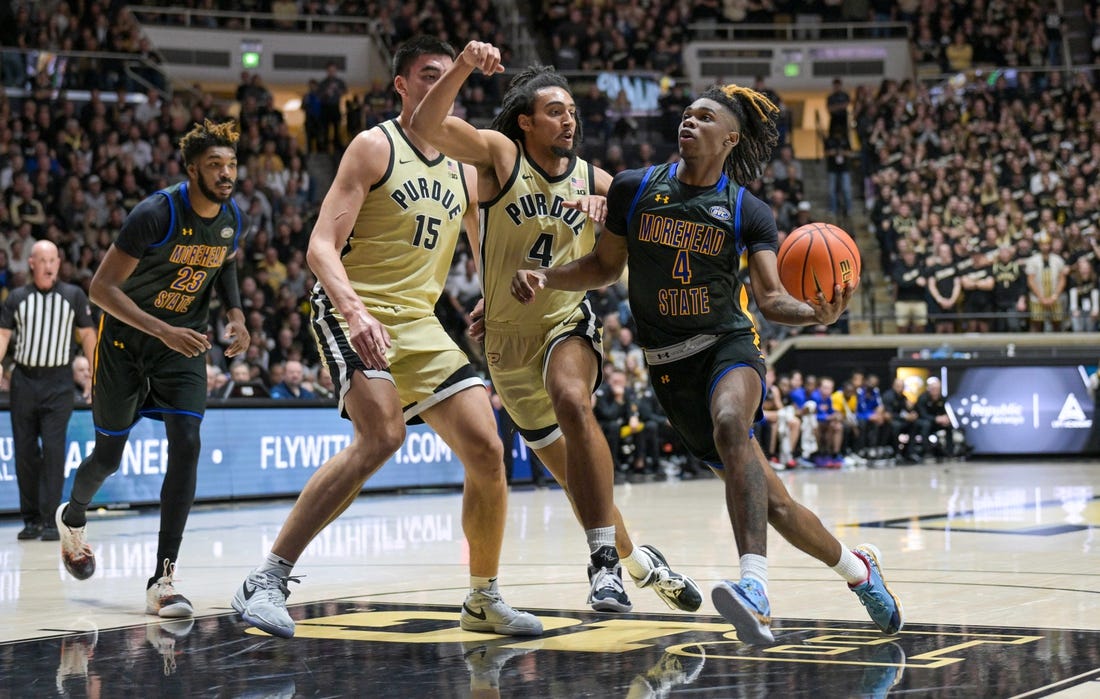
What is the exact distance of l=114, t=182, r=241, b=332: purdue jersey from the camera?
19.7ft

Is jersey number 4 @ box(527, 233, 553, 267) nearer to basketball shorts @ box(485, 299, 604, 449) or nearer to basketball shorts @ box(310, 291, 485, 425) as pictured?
basketball shorts @ box(485, 299, 604, 449)

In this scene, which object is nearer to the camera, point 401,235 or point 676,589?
point 676,589

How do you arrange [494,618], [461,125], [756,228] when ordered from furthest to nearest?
[461,125], [494,618], [756,228]

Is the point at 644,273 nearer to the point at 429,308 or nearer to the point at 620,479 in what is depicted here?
the point at 429,308

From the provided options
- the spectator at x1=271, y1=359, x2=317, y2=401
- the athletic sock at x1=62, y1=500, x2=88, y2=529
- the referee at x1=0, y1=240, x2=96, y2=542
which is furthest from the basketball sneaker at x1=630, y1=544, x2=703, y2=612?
the spectator at x1=271, y1=359, x2=317, y2=401

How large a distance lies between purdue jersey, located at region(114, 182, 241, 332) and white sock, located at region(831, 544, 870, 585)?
3.18 metres

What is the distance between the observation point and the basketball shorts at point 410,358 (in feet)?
16.3

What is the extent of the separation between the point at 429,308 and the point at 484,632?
1227 mm

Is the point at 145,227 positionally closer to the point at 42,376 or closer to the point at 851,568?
the point at 851,568

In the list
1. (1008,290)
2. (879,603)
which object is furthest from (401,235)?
(1008,290)

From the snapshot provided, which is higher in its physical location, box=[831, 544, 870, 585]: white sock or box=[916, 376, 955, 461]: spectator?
box=[916, 376, 955, 461]: spectator

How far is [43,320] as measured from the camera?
30.0 feet

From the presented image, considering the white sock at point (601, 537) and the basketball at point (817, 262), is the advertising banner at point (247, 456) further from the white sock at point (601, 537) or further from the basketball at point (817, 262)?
the basketball at point (817, 262)

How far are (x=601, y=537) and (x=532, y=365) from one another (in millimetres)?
760
